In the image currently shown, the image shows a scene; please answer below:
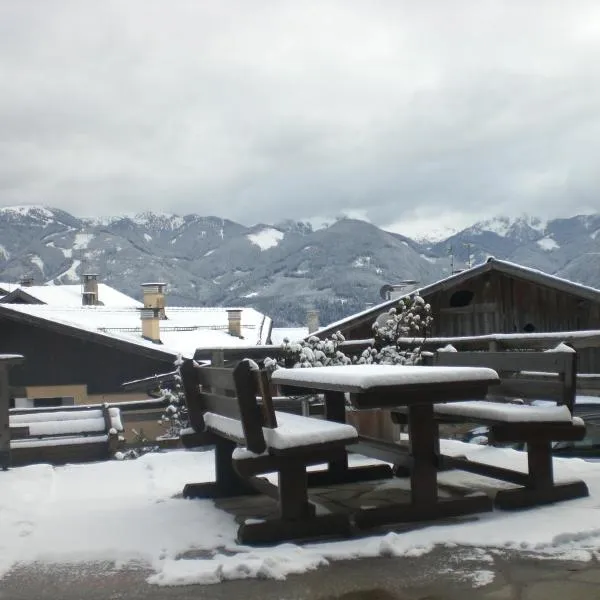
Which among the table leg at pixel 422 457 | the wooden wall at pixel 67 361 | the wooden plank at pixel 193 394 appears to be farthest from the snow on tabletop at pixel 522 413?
the wooden wall at pixel 67 361

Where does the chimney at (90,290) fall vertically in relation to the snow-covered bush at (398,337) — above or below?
above

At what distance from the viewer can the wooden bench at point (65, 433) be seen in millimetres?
7582

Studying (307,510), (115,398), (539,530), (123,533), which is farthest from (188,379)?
(115,398)

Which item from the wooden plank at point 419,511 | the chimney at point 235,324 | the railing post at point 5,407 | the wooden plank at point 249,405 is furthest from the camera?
the chimney at point 235,324

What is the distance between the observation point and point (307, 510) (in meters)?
4.19

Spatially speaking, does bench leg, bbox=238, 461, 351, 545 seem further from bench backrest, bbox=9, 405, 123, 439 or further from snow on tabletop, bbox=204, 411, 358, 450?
bench backrest, bbox=9, 405, 123, 439

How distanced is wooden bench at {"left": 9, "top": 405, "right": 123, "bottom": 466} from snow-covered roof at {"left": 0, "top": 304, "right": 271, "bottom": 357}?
10.2m

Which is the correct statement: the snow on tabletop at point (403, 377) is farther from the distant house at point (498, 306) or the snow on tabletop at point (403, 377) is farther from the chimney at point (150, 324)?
the chimney at point (150, 324)

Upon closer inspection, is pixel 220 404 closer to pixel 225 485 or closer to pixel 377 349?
pixel 225 485

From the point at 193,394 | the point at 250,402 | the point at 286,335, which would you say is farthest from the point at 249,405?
the point at 286,335

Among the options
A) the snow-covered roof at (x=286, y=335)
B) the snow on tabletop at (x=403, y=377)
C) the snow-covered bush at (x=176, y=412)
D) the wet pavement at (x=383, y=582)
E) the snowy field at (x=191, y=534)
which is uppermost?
the snow-covered roof at (x=286, y=335)

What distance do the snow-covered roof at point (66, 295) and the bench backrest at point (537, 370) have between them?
3124 centimetres

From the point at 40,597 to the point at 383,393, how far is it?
6.42ft

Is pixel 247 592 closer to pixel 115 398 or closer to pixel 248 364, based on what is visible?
pixel 248 364
